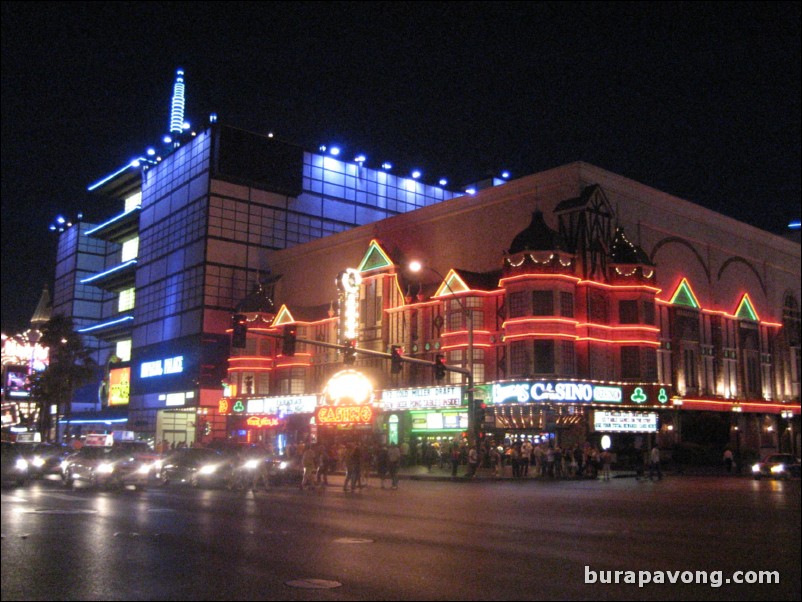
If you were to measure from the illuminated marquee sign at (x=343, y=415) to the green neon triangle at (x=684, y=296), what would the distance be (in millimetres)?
22075

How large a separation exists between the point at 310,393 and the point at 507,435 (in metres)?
18.3

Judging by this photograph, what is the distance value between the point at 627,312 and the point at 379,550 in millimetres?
37986

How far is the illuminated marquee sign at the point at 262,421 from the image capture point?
62438 millimetres

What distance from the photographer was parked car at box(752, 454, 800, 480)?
136ft

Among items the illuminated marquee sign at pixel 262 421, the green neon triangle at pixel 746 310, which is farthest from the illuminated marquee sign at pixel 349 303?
the green neon triangle at pixel 746 310

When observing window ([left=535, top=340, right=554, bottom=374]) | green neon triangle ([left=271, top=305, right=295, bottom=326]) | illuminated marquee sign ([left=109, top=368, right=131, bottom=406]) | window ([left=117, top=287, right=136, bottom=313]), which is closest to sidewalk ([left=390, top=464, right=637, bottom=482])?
window ([left=535, top=340, right=554, bottom=374])

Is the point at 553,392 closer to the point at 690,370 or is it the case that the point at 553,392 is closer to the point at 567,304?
the point at 567,304

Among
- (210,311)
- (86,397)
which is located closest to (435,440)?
(210,311)

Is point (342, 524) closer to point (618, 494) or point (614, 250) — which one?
point (618, 494)

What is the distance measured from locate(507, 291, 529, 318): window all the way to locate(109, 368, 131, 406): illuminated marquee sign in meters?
52.6

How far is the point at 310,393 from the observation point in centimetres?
5988

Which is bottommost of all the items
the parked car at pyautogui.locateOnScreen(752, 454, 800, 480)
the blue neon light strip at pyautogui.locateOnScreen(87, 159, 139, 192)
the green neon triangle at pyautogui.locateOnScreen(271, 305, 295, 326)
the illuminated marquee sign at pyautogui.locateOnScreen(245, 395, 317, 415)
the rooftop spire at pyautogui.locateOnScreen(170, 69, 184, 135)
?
the parked car at pyautogui.locateOnScreen(752, 454, 800, 480)

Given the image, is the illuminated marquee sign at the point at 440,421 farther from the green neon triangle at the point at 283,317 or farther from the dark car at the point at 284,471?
the dark car at the point at 284,471

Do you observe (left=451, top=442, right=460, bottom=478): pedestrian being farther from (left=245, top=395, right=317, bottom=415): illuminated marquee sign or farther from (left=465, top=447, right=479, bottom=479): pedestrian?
(left=245, top=395, right=317, bottom=415): illuminated marquee sign
